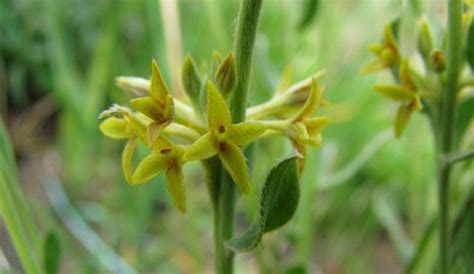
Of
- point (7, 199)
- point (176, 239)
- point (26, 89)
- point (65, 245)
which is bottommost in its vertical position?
point (176, 239)

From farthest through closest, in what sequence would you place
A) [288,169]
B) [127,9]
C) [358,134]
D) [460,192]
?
[358,134] < [127,9] < [460,192] < [288,169]

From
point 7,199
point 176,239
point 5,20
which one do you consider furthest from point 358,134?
point 7,199

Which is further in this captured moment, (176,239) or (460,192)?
(176,239)

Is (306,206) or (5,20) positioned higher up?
(5,20)

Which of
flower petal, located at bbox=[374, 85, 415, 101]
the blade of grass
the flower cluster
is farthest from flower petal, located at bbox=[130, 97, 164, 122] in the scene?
the blade of grass

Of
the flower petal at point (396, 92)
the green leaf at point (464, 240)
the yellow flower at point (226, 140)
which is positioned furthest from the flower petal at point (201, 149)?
the green leaf at point (464, 240)

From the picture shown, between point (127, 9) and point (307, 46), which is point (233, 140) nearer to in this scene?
point (127, 9)

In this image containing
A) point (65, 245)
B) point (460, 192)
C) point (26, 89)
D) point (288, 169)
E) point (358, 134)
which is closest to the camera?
point (288, 169)
